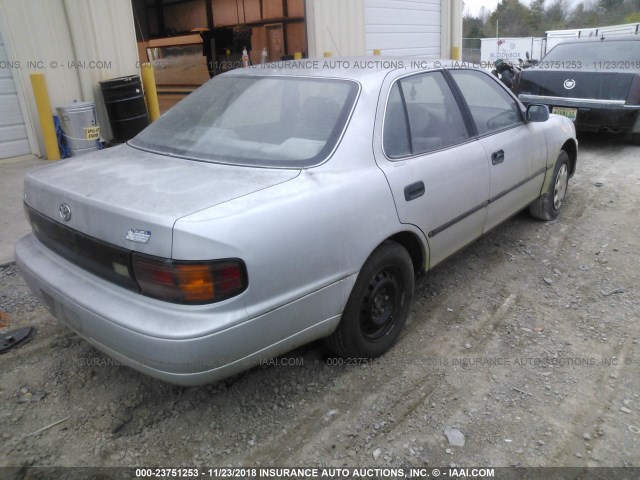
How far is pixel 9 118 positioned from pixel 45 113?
0.56 m

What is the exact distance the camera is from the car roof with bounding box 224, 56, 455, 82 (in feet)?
10.2

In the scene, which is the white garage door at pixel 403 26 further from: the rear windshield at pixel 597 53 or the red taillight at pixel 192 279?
the red taillight at pixel 192 279

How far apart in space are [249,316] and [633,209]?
489 cm

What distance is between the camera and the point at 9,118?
6.83 meters

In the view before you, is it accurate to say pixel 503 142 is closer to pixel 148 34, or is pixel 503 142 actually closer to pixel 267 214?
pixel 267 214

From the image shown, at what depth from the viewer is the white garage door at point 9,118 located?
265 inches

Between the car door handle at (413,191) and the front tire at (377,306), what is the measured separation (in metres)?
0.28

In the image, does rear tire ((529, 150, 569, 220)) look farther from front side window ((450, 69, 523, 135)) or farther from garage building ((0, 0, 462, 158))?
garage building ((0, 0, 462, 158))

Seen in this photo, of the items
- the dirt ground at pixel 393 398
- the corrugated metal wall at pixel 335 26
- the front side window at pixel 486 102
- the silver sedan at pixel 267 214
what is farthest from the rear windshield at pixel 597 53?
the dirt ground at pixel 393 398

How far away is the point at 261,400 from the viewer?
274 centimetres

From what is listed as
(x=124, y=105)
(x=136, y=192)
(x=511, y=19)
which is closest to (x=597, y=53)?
(x=124, y=105)

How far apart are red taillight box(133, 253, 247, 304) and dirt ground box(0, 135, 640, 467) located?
31.5 inches

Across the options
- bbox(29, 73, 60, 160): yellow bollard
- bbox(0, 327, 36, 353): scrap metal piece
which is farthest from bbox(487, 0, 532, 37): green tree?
bbox(0, 327, 36, 353): scrap metal piece

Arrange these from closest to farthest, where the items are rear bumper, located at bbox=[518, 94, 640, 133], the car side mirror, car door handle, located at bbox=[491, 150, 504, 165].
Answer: car door handle, located at bbox=[491, 150, 504, 165] < the car side mirror < rear bumper, located at bbox=[518, 94, 640, 133]
